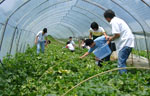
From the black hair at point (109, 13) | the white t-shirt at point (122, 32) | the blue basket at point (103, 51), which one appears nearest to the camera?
the white t-shirt at point (122, 32)

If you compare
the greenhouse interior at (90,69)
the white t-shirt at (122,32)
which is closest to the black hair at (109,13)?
the greenhouse interior at (90,69)

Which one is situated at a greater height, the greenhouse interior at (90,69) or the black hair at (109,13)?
the black hair at (109,13)

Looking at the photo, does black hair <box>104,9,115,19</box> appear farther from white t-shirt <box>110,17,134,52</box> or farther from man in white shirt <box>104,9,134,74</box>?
white t-shirt <box>110,17,134,52</box>

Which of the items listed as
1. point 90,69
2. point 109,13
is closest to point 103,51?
point 90,69

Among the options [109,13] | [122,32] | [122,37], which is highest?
[109,13]

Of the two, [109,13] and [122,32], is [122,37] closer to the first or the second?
[122,32]

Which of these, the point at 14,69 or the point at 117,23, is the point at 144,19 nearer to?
the point at 117,23

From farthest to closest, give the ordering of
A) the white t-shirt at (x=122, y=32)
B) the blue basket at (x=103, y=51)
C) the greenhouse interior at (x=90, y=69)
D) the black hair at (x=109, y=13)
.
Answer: the blue basket at (x=103, y=51) → the black hair at (x=109, y=13) → the white t-shirt at (x=122, y=32) → the greenhouse interior at (x=90, y=69)

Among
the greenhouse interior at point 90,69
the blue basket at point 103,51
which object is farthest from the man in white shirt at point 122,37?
the blue basket at point 103,51

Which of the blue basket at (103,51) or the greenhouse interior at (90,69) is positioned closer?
the greenhouse interior at (90,69)

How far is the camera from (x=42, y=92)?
429cm

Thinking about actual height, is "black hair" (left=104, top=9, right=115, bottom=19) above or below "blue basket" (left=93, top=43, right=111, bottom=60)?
above

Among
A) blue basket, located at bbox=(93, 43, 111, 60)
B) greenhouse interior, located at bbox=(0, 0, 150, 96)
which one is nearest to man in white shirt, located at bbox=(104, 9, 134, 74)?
greenhouse interior, located at bbox=(0, 0, 150, 96)

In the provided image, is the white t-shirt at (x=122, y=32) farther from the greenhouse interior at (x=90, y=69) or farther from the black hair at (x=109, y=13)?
the black hair at (x=109, y=13)
